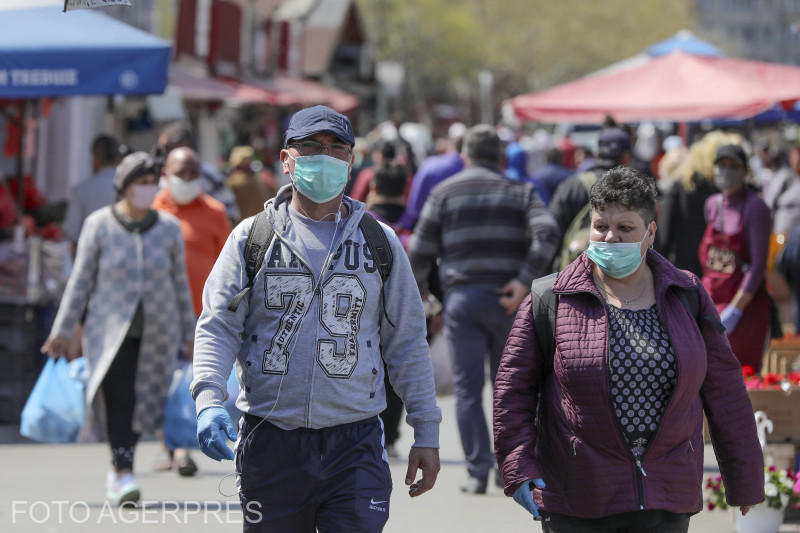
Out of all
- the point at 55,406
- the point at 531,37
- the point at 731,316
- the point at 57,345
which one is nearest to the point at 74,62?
the point at 55,406

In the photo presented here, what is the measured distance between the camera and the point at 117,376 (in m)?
7.94

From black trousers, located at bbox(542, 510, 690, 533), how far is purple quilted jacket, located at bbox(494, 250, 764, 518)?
0.05 m

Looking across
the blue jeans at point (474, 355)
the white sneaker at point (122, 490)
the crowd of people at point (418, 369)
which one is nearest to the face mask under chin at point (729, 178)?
the blue jeans at point (474, 355)

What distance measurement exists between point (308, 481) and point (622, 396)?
970 millimetres

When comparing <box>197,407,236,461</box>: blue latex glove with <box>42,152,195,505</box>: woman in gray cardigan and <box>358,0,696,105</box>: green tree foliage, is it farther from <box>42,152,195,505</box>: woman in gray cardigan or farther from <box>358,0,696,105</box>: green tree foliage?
<box>358,0,696,105</box>: green tree foliage

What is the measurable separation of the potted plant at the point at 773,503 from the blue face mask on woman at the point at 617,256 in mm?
2824

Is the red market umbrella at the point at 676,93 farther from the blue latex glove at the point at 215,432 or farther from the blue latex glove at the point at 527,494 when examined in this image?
the blue latex glove at the point at 215,432

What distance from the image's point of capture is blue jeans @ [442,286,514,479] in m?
8.25

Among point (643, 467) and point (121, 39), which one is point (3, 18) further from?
point (643, 467)

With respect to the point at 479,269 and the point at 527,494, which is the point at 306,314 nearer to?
the point at 527,494

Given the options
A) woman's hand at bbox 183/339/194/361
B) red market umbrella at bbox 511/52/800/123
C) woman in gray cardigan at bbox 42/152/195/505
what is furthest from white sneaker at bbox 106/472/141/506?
red market umbrella at bbox 511/52/800/123

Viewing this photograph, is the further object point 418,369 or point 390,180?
point 390,180

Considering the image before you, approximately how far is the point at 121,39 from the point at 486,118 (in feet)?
105

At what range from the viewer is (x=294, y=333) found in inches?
173
